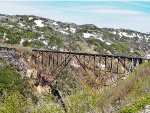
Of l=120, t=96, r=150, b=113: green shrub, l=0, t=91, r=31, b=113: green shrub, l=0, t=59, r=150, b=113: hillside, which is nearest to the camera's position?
l=120, t=96, r=150, b=113: green shrub

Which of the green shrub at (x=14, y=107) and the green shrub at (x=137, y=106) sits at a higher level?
the green shrub at (x=137, y=106)

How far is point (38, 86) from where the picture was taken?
214ft

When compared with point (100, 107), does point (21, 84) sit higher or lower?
lower

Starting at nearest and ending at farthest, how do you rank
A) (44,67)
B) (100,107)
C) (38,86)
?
1. (100,107)
2. (38,86)
3. (44,67)

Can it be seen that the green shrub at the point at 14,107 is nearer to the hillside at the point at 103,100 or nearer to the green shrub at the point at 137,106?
the hillside at the point at 103,100

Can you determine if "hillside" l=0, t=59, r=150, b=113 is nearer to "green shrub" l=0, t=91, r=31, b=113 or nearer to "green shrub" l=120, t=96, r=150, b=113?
"green shrub" l=0, t=91, r=31, b=113

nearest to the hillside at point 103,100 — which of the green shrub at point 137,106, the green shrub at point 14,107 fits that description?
the green shrub at point 14,107

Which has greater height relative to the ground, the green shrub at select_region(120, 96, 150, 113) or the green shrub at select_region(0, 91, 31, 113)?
the green shrub at select_region(120, 96, 150, 113)

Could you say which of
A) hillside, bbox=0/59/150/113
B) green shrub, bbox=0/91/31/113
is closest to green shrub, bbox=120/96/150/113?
hillside, bbox=0/59/150/113

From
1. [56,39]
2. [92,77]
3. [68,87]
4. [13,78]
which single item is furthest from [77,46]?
[13,78]

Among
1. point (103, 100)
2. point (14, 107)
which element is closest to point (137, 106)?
point (103, 100)

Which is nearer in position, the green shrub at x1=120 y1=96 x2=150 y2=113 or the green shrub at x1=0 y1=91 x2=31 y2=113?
the green shrub at x1=120 y1=96 x2=150 y2=113

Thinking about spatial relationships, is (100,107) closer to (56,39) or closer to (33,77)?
(33,77)

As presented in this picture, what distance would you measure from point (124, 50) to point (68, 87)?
183 ft
